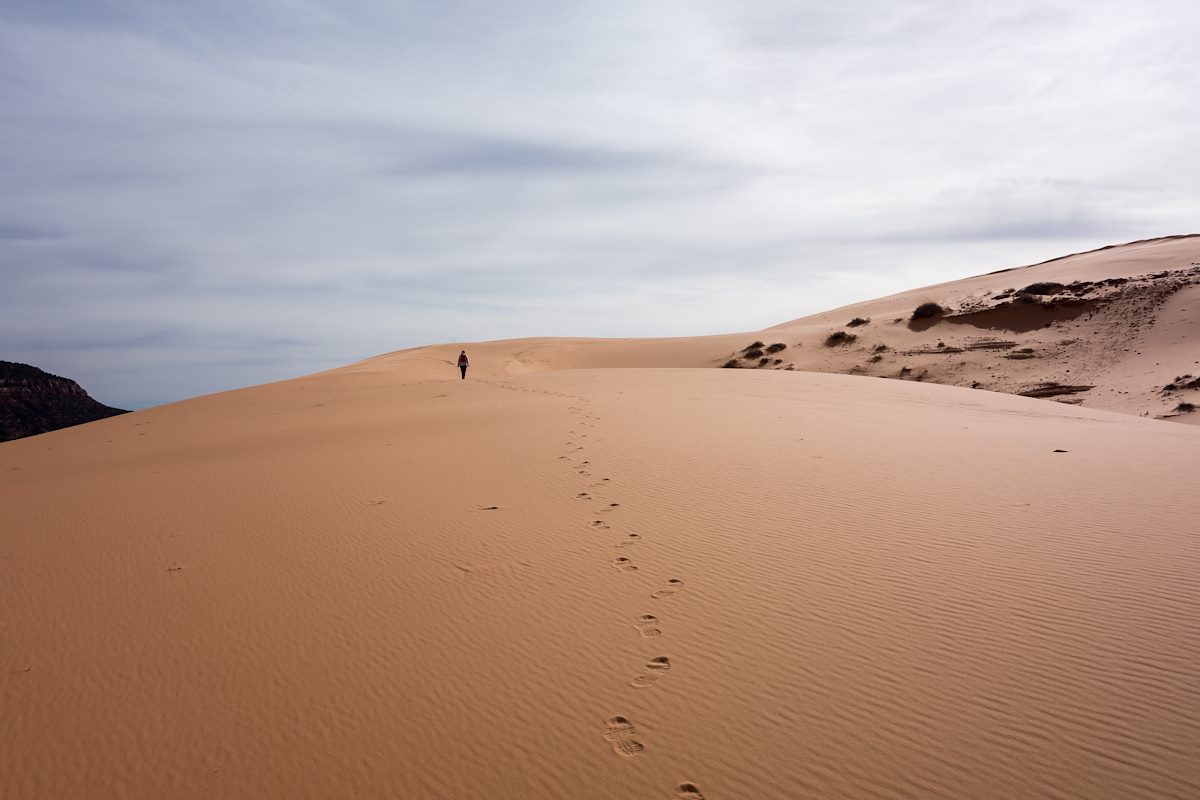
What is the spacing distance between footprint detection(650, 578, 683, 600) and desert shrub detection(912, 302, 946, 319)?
29221 millimetres

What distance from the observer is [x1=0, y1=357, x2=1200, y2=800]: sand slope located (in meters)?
2.55

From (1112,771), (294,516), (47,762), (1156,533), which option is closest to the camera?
(1112,771)

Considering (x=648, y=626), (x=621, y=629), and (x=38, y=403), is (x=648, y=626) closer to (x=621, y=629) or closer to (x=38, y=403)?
(x=621, y=629)

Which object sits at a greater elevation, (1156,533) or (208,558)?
(208,558)

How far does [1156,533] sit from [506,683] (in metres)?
4.70

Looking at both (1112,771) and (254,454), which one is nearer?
(1112,771)

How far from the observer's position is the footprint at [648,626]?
352cm

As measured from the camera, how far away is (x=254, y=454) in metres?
9.30

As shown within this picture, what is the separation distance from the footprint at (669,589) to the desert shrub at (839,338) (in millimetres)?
27048

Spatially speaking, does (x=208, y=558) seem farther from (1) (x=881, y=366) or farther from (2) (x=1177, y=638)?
(1) (x=881, y=366)

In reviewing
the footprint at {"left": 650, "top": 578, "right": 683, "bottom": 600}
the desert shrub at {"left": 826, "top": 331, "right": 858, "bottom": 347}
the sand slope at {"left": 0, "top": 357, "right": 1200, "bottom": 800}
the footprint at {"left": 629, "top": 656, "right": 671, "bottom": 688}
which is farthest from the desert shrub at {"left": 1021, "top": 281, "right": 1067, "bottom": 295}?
the footprint at {"left": 629, "top": 656, "right": 671, "bottom": 688}

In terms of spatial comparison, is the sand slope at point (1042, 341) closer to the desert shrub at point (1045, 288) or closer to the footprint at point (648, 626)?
the desert shrub at point (1045, 288)

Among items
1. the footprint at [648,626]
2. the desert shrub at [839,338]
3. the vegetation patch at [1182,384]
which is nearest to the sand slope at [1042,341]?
the vegetation patch at [1182,384]

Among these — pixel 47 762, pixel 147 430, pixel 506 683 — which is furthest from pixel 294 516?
pixel 147 430
